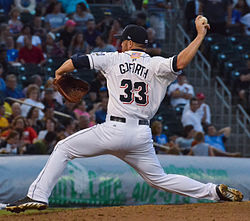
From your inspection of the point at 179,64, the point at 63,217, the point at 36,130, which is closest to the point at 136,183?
the point at 63,217

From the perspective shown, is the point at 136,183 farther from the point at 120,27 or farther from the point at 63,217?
the point at 120,27

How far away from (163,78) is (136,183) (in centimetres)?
241

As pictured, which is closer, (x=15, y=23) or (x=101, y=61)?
(x=101, y=61)

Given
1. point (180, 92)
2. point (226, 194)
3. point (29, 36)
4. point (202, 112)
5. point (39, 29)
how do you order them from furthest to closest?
1. point (39, 29)
2. point (29, 36)
3. point (180, 92)
4. point (202, 112)
5. point (226, 194)

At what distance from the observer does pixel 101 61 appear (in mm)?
5918

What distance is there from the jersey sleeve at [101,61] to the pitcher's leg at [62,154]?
1.93ft

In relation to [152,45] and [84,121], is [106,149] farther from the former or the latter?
[152,45]

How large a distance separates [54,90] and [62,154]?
20.8ft

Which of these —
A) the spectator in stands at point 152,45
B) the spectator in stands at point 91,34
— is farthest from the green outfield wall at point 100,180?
the spectator in stands at point 91,34

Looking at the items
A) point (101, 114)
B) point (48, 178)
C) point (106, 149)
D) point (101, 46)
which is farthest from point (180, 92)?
point (48, 178)

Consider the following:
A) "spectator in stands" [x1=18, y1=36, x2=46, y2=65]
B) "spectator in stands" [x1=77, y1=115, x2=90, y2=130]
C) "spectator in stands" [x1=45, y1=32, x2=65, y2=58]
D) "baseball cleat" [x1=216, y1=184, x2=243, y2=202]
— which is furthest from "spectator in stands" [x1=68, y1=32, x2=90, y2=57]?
"baseball cleat" [x1=216, y1=184, x2=243, y2=202]

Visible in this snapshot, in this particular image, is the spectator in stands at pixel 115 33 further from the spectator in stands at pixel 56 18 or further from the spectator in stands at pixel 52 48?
the spectator in stands at pixel 52 48

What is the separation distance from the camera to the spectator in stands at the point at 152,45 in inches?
561

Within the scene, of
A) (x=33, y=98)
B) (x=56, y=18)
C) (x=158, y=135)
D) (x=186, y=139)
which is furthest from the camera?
(x=56, y=18)
